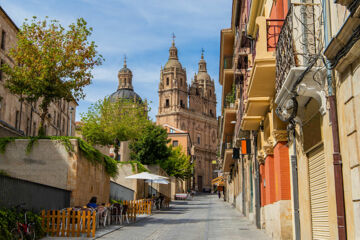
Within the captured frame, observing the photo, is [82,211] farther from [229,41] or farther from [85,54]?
[229,41]

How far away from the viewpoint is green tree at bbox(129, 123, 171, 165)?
47.0m

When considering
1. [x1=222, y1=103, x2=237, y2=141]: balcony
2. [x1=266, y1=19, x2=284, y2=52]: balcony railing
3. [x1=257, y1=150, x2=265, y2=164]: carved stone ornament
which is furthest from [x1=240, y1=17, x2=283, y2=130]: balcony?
[x1=222, y1=103, x2=237, y2=141]: balcony

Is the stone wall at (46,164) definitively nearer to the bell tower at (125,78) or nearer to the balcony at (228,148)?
the balcony at (228,148)

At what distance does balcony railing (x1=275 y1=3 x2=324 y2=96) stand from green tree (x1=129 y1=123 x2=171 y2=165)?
3899 centimetres

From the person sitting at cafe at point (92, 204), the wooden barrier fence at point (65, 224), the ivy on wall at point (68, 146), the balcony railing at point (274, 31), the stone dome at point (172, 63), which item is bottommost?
the wooden barrier fence at point (65, 224)

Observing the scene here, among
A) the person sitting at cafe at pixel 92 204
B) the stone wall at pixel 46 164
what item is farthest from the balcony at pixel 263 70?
the stone wall at pixel 46 164

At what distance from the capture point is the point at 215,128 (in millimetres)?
144000

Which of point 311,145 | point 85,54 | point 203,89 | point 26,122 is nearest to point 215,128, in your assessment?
point 203,89

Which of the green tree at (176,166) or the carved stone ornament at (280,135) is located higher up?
the green tree at (176,166)

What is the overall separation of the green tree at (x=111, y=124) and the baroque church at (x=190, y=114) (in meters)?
85.1

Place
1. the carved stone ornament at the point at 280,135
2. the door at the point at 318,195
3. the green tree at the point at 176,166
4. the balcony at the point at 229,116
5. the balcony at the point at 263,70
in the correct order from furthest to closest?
the green tree at the point at 176,166 < the balcony at the point at 229,116 < the carved stone ornament at the point at 280,135 < the balcony at the point at 263,70 < the door at the point at 318,195

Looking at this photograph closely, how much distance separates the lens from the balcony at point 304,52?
7348 millimetres

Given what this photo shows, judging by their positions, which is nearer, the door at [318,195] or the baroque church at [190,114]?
the door at [318,195]

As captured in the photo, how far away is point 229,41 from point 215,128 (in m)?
114
